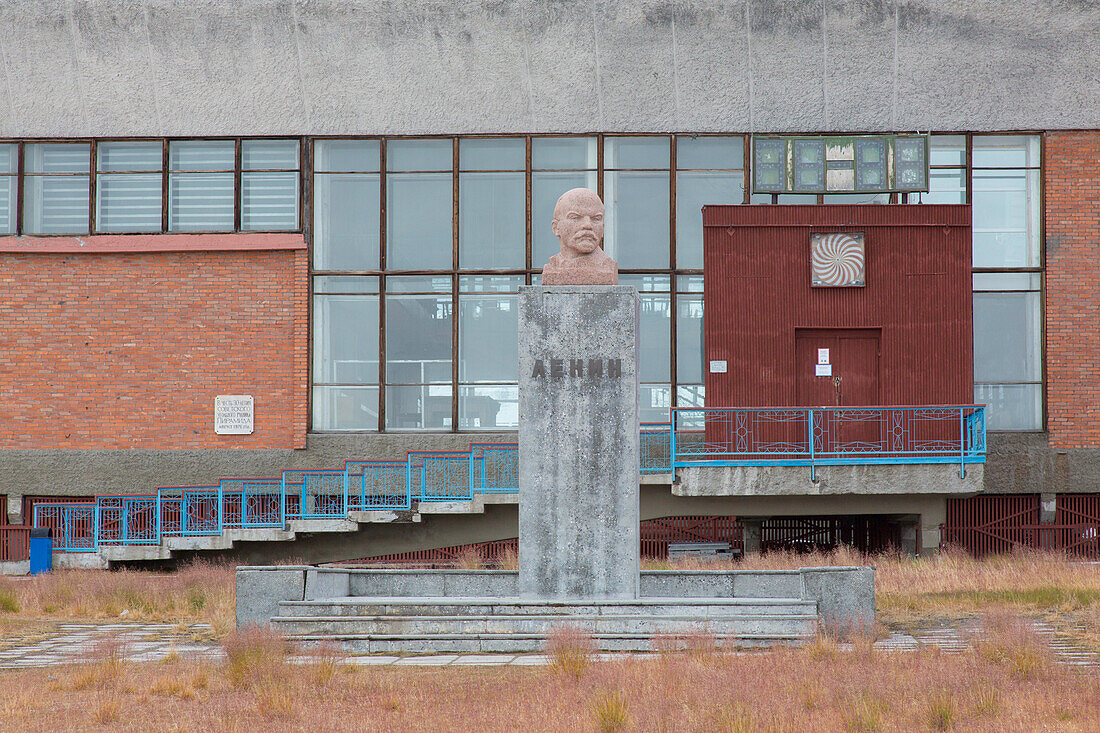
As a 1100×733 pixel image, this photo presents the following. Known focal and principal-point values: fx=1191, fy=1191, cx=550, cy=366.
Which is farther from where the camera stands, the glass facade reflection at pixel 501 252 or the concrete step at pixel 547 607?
the glass facade reflection at pixel 501 252

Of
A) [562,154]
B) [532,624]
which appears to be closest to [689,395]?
[562,154]

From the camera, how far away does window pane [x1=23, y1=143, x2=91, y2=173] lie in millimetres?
25344

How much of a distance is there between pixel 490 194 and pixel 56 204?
30.2 feet

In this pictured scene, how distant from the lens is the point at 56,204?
25297mm

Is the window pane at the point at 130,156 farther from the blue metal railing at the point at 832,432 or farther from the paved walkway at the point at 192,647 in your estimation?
the paved walkway at the point at 192,647

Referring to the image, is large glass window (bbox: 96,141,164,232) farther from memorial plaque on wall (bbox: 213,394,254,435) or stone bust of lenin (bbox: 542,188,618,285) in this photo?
stone bust of lenin (bbox: 542,188,618,285)

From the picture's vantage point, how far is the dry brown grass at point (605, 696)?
7.75m

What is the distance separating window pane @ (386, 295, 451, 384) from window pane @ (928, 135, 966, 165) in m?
10.6

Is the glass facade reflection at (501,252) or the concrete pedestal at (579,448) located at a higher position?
the glass facade reflection at (501,252)

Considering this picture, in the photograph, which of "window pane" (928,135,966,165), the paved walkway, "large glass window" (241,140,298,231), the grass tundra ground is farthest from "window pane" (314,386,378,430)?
the grass tundra ground

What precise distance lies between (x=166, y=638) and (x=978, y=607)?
9.69 metres

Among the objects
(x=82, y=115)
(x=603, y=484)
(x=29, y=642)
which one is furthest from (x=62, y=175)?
(x=603, y=484)

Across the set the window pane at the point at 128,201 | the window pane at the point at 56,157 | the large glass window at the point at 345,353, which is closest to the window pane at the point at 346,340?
the large glass window at the point at 345,353

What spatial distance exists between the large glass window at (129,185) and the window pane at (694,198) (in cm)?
1093
